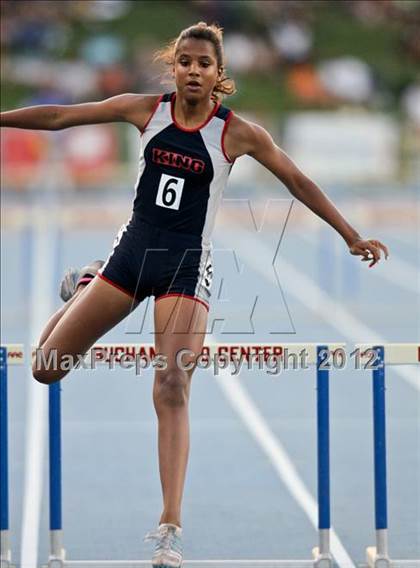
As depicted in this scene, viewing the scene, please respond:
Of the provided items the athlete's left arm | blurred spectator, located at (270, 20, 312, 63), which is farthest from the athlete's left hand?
blurred spectator, located at (270, 20, 312, 63)

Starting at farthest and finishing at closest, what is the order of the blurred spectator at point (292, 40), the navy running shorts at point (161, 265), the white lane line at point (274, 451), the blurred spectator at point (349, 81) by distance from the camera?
the blurred spectator at point (292, 40)
the blurred spectator at point (349, 81)
the white lane line at point (274, 451)
the navy running shorts at point (161, 265)

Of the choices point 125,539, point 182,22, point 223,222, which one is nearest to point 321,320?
point 125,539

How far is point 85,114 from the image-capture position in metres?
4.91

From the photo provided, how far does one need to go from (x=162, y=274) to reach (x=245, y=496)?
7.59 feet

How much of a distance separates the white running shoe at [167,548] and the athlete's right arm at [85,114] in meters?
1.45

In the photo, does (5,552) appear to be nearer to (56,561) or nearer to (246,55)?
(56,561)

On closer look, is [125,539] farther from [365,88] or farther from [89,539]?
[365,88]

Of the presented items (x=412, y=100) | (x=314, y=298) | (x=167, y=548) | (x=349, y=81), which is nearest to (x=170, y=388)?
(x=167, y=548)

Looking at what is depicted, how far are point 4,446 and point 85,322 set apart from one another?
708mm

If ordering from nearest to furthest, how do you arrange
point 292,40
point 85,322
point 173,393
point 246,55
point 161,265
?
point 173,393, point 161,265, point 85,322, point 246,55, point 292,40

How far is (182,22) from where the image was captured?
3378cm

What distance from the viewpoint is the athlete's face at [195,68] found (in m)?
4.74

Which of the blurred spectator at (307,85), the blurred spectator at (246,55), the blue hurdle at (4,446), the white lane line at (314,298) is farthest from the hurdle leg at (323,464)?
the blurred spectator at (246,55)

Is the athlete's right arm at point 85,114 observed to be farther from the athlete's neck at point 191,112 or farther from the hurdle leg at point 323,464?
the hurdle leg at point 323,464
